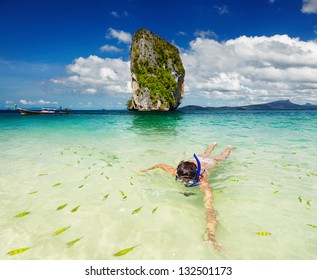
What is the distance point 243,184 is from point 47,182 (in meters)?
6.13

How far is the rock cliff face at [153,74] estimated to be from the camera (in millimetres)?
93125

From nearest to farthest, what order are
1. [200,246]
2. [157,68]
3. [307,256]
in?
[307,256] < [200,246] < [157,68]

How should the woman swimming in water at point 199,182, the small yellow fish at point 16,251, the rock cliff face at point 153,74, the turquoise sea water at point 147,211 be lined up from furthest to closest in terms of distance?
the rock cliff face at point 153,74 → the woman swimming in water at point 199,182 → the turquoise sea water at point 147,211 → the small yellow fish at point 16,251

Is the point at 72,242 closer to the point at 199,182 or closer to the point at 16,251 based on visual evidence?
the point at 16,251

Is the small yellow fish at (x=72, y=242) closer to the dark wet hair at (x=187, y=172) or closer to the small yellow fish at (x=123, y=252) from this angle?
the small yellow fish at (x=123, y=252)

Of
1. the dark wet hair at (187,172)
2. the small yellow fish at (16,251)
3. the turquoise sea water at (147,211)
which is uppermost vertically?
the dark wet hair at (187,172)

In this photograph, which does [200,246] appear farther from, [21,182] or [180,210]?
[21,182]

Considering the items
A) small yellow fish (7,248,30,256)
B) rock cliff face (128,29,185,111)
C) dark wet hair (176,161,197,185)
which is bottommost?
small yellow fish (7,248,30,256)

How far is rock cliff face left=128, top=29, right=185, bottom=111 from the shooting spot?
93125 mm

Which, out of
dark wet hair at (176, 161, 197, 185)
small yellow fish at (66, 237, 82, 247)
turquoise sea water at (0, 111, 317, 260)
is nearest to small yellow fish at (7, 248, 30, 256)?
turquoise sea water at (0, 111, 317, 260)

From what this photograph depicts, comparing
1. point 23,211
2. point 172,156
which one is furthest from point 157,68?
point 23,211

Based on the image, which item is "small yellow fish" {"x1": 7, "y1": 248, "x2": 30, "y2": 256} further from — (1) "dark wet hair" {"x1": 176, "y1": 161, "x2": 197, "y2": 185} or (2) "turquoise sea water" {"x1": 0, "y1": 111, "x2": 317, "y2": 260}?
(1) "dark wet hair" {"x1": 176, "y1": 161, "x2": 197, "y2": 185}

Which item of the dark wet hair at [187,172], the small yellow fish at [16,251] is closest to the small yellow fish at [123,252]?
the small yellow fish at [16,251]
